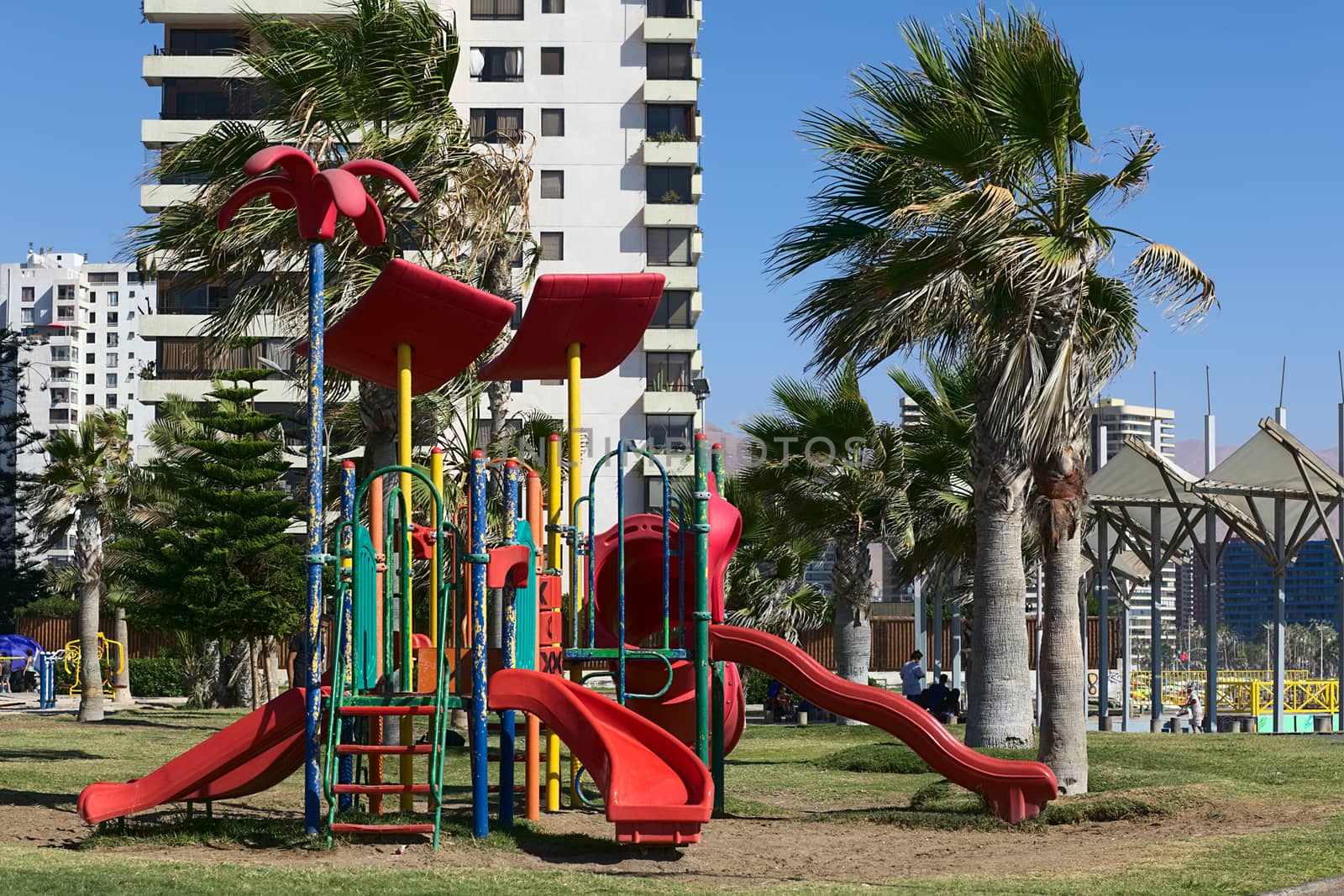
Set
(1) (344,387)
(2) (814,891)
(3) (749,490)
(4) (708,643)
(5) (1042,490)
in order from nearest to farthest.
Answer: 1. (2) (814,891)
2. (4) (708,643)
3. (5) (1042,490)
4. (1) (344,387)
5. (3) (749,490)

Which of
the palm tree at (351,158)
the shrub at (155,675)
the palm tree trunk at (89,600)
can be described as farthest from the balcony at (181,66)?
the palm tree at (351,158)

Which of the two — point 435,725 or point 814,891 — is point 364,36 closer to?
point 435,725

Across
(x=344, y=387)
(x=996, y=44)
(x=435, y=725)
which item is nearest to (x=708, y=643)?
(x=435, y=725)

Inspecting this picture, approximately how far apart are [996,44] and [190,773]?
9.08 metres

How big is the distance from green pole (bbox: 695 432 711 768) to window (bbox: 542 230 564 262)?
1778 inches

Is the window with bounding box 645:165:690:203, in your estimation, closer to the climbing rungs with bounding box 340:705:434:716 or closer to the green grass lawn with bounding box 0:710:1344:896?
the green grass lawn with bounding box 0:710:1344:896

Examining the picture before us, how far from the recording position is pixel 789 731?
89.0 feet

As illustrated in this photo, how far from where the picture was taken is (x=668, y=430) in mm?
56812

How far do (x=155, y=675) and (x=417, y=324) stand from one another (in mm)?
33183

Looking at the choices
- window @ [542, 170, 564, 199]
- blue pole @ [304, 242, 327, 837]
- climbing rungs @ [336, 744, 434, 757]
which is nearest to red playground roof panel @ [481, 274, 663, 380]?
blue pole @ [304, 242, 327, 837]

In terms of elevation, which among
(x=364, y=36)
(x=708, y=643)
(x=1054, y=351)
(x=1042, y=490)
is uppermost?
(x=364, y=36)

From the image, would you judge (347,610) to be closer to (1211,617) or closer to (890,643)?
(1211,617)

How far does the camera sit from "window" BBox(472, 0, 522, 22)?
57594 mm

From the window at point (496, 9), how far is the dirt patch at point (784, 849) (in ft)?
157
